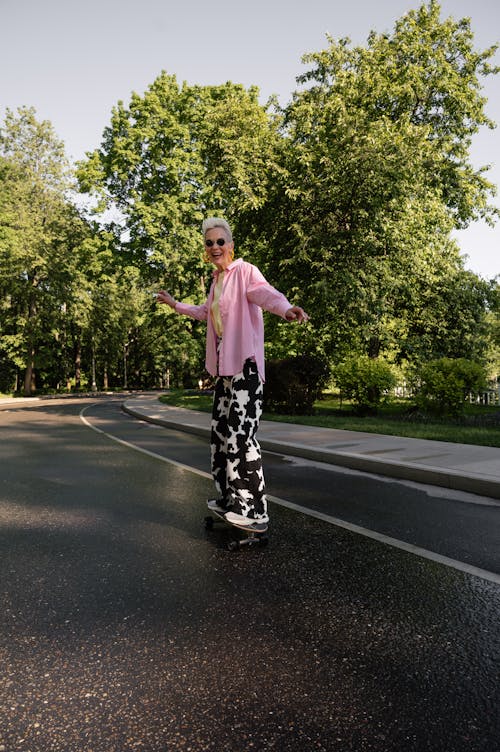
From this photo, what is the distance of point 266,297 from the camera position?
389 cm

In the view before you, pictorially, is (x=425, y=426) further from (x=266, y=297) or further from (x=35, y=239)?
(x=35, y=239)

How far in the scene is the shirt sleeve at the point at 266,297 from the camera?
3818 millimetres

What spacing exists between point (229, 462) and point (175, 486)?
2.32 m

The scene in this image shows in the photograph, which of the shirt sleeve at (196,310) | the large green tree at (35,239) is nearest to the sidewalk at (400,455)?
the shirt sleeve at (196,310)

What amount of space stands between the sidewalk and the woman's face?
3.67 meters

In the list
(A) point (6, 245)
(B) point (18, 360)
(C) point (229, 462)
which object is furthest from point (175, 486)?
(B) point (18, 360)

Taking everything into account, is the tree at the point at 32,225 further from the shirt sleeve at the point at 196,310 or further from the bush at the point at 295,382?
the shirt sleeve at the point at 196,310

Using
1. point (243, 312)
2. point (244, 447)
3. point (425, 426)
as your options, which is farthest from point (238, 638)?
point (425, 426)

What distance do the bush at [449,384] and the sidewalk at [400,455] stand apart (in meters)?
3.48

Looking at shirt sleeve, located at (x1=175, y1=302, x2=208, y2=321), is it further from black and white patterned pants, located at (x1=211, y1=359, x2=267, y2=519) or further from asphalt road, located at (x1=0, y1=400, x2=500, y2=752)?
asphalt road, located at (x1=0, y1=400, x2=500, y2=752)

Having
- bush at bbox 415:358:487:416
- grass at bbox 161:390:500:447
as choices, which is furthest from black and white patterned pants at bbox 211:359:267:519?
bush at bbox 415:358:487:416

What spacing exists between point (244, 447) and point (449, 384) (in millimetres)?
10155

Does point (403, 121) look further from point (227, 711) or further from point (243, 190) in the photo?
point (227, 711)

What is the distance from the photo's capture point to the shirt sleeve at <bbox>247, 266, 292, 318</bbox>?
382 centimetres
